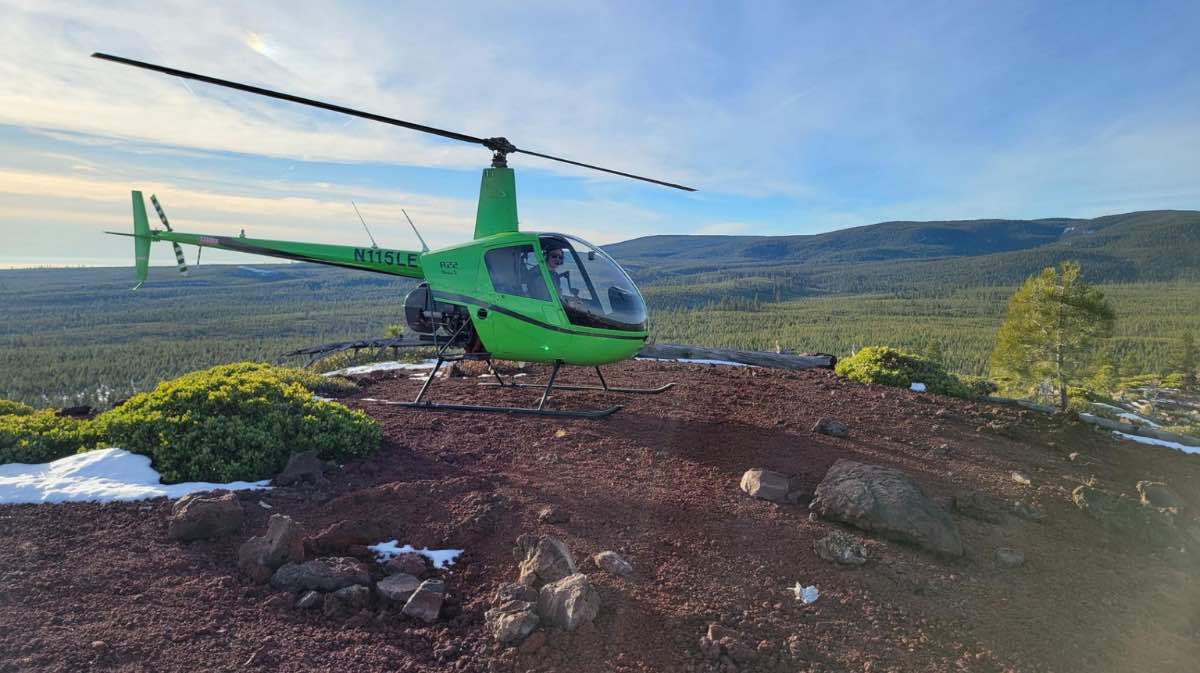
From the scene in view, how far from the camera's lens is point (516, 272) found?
8523mm

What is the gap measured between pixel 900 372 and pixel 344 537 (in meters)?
11.5

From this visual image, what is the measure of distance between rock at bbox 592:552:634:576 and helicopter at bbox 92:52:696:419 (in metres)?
4.15

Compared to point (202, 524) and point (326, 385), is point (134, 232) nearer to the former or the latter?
point (326, 385)

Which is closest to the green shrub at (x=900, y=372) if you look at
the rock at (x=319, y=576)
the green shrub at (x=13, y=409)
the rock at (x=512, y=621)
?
the rock at (x=512, y=621)

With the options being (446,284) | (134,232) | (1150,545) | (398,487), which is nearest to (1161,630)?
(1150,545)

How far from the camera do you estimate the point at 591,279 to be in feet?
27.2

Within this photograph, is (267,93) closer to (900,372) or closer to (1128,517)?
(1128,517)

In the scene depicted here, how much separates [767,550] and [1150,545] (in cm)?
374

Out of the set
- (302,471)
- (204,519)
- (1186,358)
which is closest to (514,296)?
(302,471)

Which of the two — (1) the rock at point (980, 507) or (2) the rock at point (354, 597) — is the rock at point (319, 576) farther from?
(1) the rock at point (980, 507)

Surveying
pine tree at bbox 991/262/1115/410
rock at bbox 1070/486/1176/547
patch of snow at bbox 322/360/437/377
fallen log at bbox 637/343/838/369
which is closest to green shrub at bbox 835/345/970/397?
fallen log at bbox 637/343/838/369

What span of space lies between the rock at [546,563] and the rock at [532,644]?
474 mm

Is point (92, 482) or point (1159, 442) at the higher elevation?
point (92, 482)

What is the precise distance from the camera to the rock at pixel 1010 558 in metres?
4.54
